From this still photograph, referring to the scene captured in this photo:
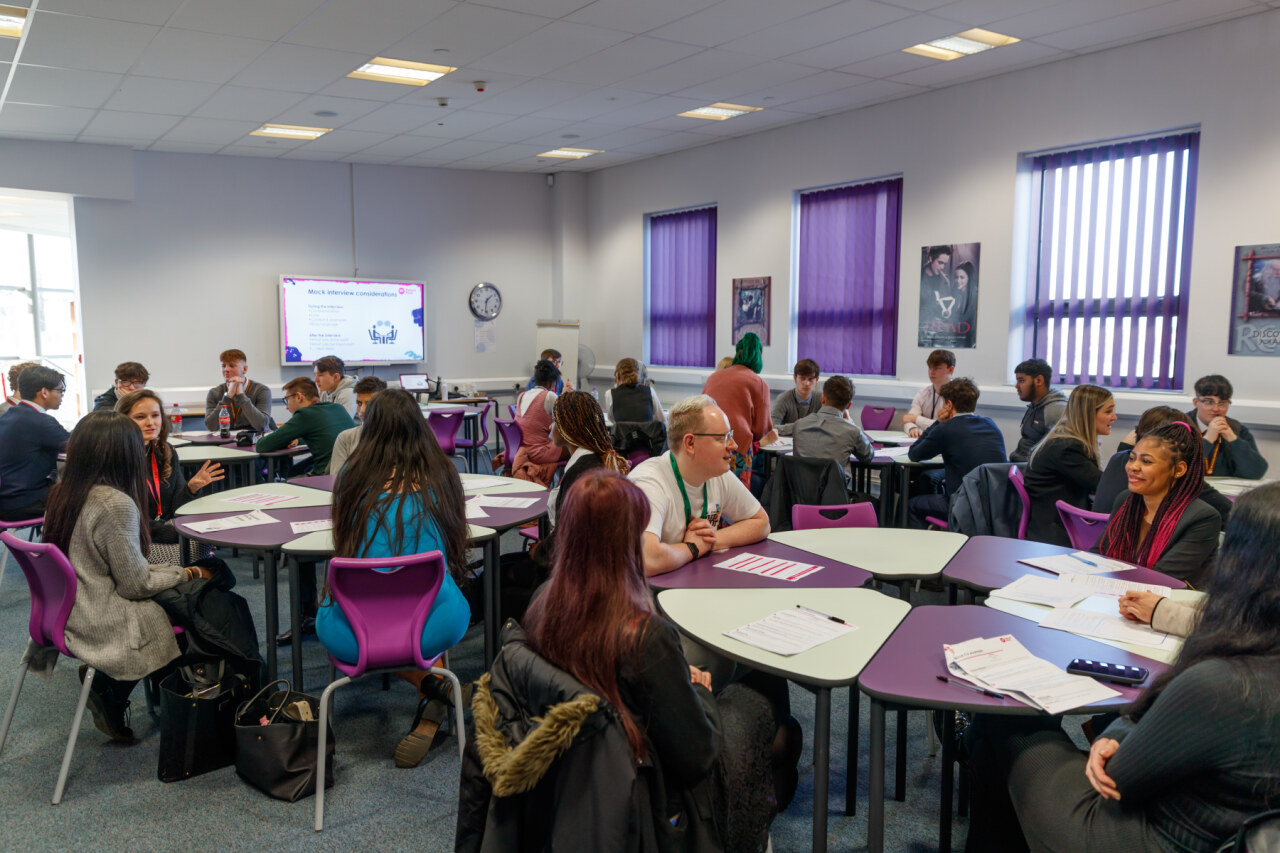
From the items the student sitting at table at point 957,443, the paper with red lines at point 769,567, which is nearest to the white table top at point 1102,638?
the paper with red lines at point 769,567

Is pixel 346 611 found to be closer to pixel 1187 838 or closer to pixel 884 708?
pixel 884 708

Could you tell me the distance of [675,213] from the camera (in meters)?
9.20

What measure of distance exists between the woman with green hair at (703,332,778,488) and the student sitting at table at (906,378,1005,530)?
38.0 inches

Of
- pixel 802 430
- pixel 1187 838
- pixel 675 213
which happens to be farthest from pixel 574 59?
pixel 1187 838

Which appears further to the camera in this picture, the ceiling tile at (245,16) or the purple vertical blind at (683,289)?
the purple vertical blind at (683,289)

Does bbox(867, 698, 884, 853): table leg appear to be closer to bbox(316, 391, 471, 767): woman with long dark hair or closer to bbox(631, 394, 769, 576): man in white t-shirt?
bbox(631, 394, 769, 576): man in white t-shirt

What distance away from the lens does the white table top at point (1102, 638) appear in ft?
6.65

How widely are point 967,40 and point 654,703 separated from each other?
17.6 ft

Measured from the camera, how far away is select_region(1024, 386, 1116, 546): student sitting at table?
3811mm

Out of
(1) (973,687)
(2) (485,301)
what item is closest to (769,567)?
(1) (973,687)

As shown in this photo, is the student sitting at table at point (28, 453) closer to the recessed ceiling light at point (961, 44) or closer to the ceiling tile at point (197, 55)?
the ceiling tile at point (197, 55)

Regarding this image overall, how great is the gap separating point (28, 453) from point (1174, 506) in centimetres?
533

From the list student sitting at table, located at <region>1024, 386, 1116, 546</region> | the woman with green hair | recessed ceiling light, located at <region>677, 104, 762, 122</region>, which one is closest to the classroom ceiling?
recessed ceiling light, located at <region>677, 104, 762, 122</region>

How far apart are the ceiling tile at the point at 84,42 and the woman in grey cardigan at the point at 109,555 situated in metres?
3.12
